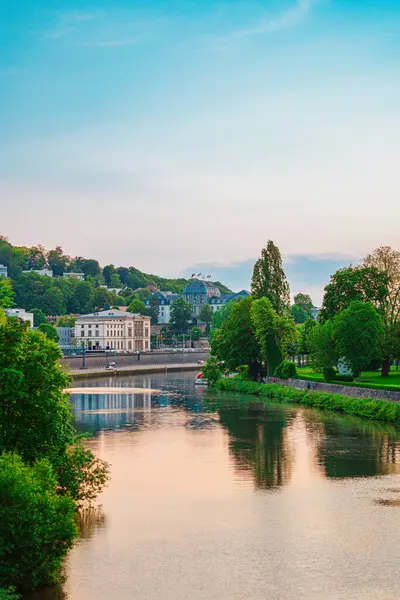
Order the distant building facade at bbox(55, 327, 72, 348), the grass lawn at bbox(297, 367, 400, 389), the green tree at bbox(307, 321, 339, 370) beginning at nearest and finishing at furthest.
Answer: the grass lawn at bbox(297, 367, 400, 389), the green tree at bbox(307, 321, 339, 370), the distant building facade at bbox(55, 327, 72, 348)

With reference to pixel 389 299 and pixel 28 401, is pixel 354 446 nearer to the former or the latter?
pixel 28 401

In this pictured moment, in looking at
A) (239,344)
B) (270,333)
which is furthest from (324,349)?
(239,344)

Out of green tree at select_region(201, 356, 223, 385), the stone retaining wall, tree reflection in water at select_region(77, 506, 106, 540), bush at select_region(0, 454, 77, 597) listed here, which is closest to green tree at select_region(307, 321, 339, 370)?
the stone retaining wall

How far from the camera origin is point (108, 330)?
628 feet

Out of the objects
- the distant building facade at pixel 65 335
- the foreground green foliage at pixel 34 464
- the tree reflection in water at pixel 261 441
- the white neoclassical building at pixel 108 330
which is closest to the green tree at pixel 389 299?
the tree reflection in water at pixel 261 441

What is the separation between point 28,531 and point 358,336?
50.2 meters

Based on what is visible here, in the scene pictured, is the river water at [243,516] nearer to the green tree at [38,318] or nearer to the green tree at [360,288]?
the green tree at [360,288]

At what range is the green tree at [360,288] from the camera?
260ft

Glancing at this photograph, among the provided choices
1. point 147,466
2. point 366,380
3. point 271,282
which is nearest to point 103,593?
point 147,466

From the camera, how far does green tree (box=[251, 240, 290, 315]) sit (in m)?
91.2

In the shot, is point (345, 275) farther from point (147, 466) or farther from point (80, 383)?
point (147, 466)

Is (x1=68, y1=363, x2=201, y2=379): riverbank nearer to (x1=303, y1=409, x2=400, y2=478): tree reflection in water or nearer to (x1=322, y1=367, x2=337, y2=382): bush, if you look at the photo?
(x1=322, y1=367, x2=337, y2=382): bush

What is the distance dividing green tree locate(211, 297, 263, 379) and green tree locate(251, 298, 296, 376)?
2.59 metres

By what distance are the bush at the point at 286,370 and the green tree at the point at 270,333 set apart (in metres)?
1.70
